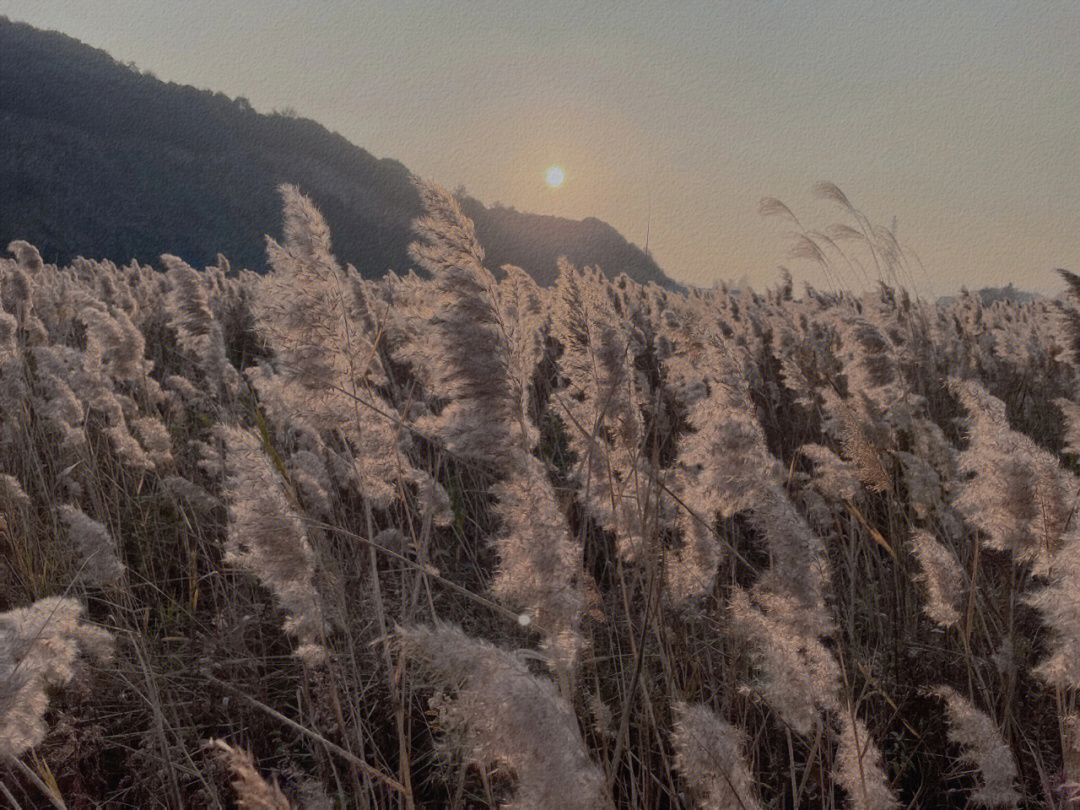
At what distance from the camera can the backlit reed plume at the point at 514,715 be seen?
0.76 metres

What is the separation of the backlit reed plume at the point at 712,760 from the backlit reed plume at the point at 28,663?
2.90ft

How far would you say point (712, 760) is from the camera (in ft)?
3.47

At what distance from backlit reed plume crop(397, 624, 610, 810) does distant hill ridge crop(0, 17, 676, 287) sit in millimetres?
57135

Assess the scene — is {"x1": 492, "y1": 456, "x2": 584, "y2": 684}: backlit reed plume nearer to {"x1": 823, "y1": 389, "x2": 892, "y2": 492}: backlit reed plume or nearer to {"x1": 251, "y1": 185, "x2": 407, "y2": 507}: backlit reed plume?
{"x1": 251, "y1": 185, "x2": 407, "y2": 507}: backlit reed plume

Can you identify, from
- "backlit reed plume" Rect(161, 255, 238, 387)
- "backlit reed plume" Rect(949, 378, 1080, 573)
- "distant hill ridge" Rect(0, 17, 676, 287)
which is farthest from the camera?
"distant hill ridge" Rect(0, 17, 676, 287)

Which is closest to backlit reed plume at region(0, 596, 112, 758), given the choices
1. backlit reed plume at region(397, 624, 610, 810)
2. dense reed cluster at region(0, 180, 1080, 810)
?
dense reed cluster at region(0, 180, 1080, 810)

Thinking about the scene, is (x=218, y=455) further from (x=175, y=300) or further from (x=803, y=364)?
(x=803, y=364)

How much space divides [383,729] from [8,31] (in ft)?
388

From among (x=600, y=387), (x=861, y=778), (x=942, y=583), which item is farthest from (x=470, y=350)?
(x=942, y=583)

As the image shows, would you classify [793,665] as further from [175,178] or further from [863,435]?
[175,178]

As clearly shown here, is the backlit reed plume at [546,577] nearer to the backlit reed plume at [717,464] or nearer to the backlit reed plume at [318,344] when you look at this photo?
the backlit reed plume at [717,464]

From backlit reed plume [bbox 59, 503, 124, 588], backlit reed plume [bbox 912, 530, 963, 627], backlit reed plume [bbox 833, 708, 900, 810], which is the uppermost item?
backlit reed plume [bbox 912, 530, 963, 627]

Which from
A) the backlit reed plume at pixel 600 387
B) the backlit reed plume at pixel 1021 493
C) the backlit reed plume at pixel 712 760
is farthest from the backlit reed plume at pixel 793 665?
the backlit reed plume at pixel 1021 493

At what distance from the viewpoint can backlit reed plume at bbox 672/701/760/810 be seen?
106 cm
